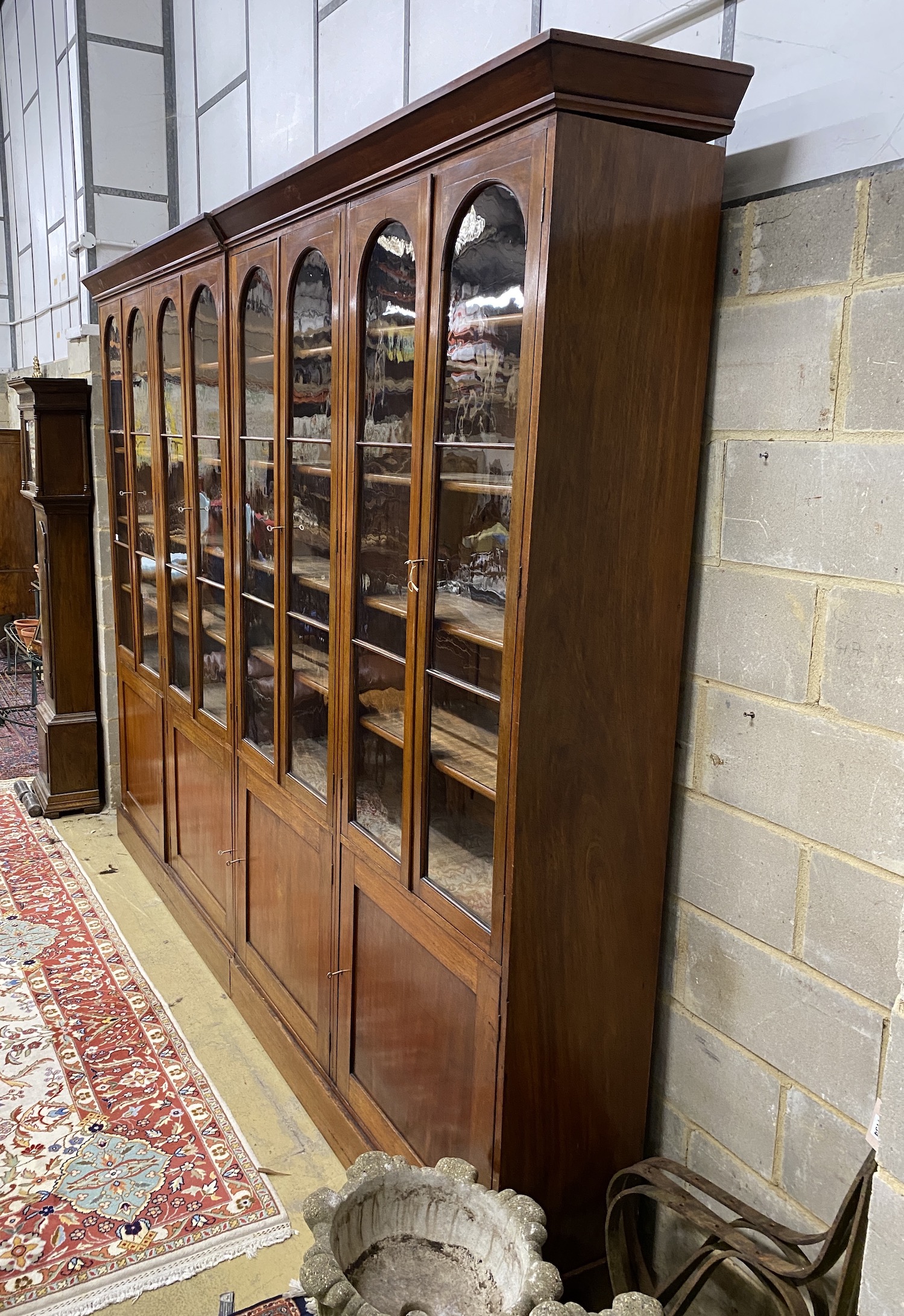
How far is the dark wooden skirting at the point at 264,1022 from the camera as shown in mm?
2535

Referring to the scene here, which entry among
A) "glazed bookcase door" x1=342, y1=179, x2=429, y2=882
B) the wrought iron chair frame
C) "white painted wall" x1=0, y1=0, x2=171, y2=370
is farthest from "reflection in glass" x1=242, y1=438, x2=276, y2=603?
"white painted wall" x1=0, y1=0, x2=171, y2=370

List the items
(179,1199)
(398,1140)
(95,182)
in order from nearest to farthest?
(398,1140) → (179,1199) → (95,182)

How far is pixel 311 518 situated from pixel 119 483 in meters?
2.03

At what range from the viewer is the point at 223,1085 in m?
2.86

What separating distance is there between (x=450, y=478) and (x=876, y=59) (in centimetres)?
94

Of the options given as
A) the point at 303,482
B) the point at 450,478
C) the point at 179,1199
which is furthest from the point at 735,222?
the point at 179,1199

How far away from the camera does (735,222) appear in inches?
70.4

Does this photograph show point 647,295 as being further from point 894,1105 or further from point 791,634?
point 894,1105

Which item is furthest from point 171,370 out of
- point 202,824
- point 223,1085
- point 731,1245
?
point 731,1245

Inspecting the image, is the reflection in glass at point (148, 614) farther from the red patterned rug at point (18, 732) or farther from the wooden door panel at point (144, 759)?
the red patterned rug at point (18, 732)

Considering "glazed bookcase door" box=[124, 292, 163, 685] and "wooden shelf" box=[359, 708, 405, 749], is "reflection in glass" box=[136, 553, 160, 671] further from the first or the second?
"wooden shelf" box=[359, 708, 405, 749]

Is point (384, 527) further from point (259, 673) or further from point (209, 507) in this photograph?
point (209, 507)

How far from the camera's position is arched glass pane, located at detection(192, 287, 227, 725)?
10.2 ft

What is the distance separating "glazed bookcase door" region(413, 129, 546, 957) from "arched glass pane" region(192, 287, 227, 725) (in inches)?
50.8
